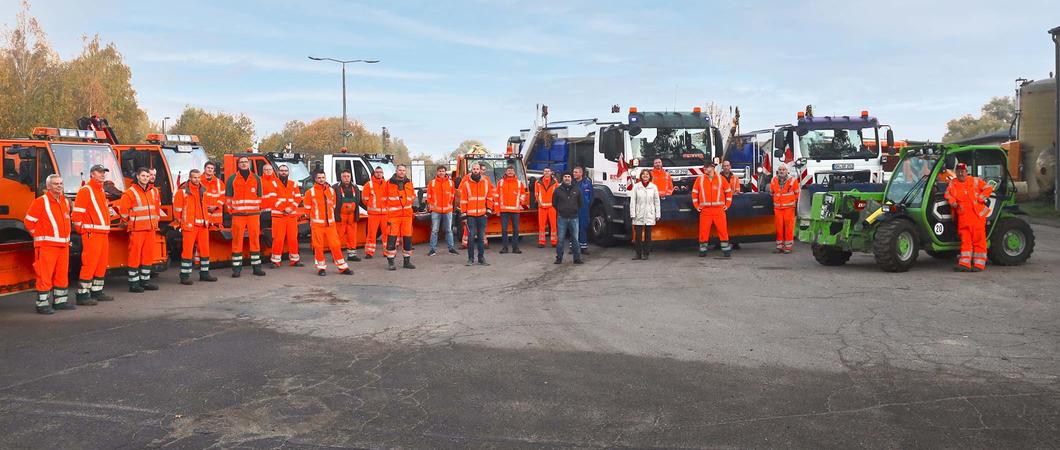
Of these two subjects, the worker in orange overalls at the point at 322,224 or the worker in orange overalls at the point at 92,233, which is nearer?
the worker in orange overalls at the point at 92,233

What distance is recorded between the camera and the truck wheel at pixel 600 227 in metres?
17.1

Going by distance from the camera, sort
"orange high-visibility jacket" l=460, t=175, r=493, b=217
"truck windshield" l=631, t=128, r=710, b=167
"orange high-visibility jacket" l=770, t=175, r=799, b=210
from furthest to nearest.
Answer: "truck windshield" l=631, t=128, r=710, b=167 < "orange high-visibility jacket" l=770, t=175, r=799, b=210 < "orange high-visibility jacket" l=460, t=175, r=493, b=217

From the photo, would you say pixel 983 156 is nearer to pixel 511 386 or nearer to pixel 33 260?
pixel 511 386

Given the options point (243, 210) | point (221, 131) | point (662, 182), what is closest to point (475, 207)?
point (662, 182)

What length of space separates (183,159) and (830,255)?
39.9 feet

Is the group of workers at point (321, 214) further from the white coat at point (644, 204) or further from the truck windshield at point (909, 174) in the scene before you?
the truck windshield at point (909, 174)

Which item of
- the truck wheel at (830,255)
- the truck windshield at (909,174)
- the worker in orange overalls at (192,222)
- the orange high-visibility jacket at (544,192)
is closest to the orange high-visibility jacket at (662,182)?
the orange high-visibility jacket at (544,192)

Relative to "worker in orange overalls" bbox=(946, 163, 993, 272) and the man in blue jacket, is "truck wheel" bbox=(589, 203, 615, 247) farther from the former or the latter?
"worker in orange overalls" bbox=(946, 163, 993, 272)

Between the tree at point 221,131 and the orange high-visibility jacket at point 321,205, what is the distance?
146 feet

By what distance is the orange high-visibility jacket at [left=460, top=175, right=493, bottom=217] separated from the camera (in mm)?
15375

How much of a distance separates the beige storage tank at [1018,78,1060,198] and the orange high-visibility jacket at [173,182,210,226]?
89.7 feet

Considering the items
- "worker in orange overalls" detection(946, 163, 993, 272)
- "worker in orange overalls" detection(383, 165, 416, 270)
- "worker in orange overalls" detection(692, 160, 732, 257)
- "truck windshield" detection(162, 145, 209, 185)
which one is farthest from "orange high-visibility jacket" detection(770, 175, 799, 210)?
"truck windshield" detection(162, 145, 209, 185)

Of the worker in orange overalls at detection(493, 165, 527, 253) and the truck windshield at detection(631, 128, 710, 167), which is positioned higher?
the truck windshield at detection(631, 128, 710, 167)

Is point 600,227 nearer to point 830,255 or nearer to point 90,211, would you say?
point 830,255
